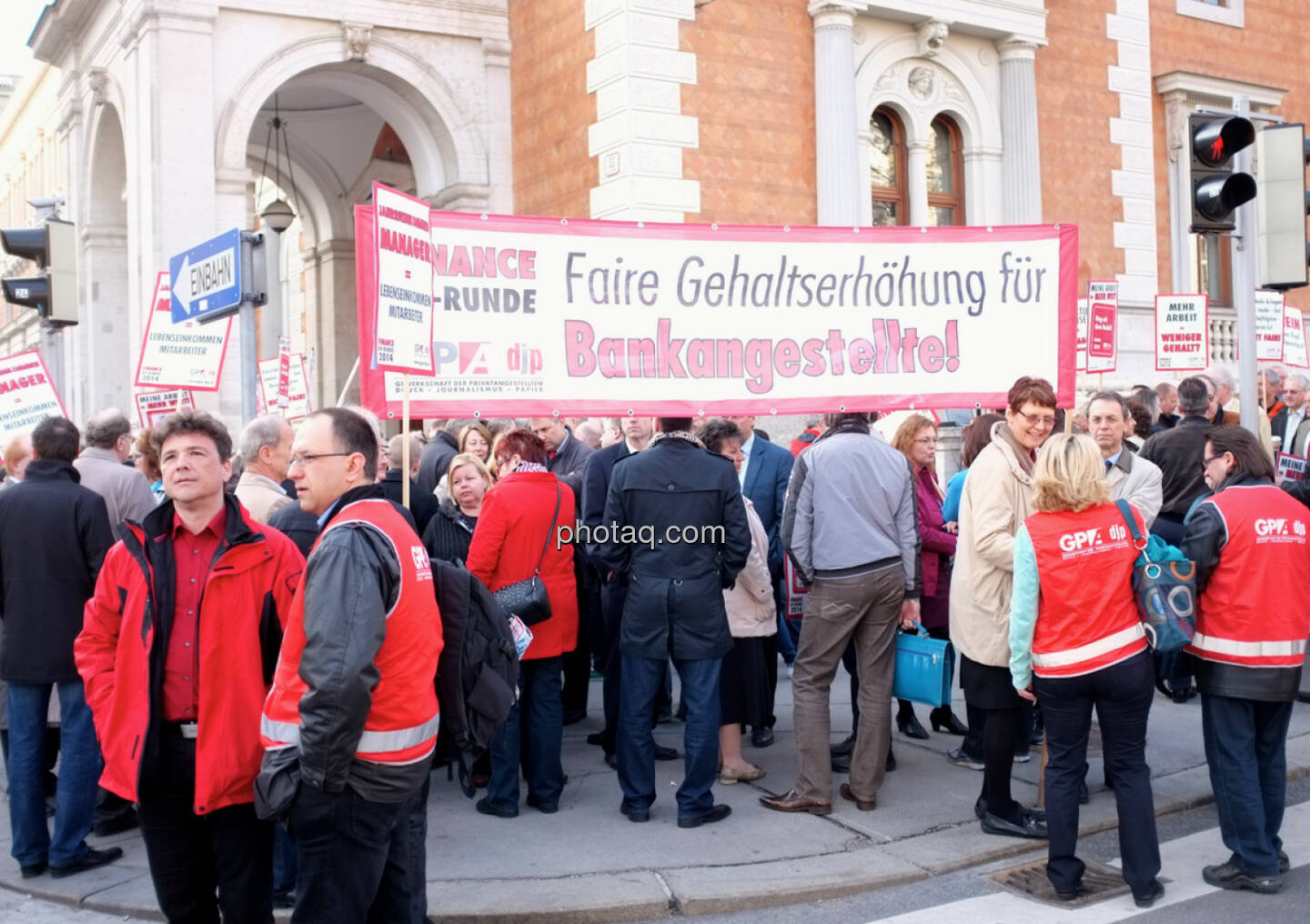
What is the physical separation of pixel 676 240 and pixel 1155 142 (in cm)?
1666

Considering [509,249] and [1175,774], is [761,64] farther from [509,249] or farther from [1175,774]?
[1175,774]

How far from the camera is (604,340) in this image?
22.7 ft

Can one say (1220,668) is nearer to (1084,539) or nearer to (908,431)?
(1084,539)

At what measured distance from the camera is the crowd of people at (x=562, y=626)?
3814 mm

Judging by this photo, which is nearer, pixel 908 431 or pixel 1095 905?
pixel 1095 905

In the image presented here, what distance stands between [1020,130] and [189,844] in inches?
666

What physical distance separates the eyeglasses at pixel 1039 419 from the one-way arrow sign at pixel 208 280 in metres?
4.56

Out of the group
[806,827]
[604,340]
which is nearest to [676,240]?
[604,340]

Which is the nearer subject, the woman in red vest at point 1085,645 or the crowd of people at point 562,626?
the crowd of people at point 562,626

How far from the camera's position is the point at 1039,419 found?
20.6 feet

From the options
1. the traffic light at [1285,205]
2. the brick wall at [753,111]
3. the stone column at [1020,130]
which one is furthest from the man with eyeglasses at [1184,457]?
the stone column at [1020,130]

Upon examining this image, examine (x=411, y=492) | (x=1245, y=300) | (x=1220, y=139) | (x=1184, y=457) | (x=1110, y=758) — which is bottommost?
(x=1110, y=758)

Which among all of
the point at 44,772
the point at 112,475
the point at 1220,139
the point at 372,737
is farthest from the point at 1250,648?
the point at 112,475

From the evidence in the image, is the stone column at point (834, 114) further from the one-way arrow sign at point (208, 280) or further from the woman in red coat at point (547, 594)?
the woman in red coat at point (547, 594)
